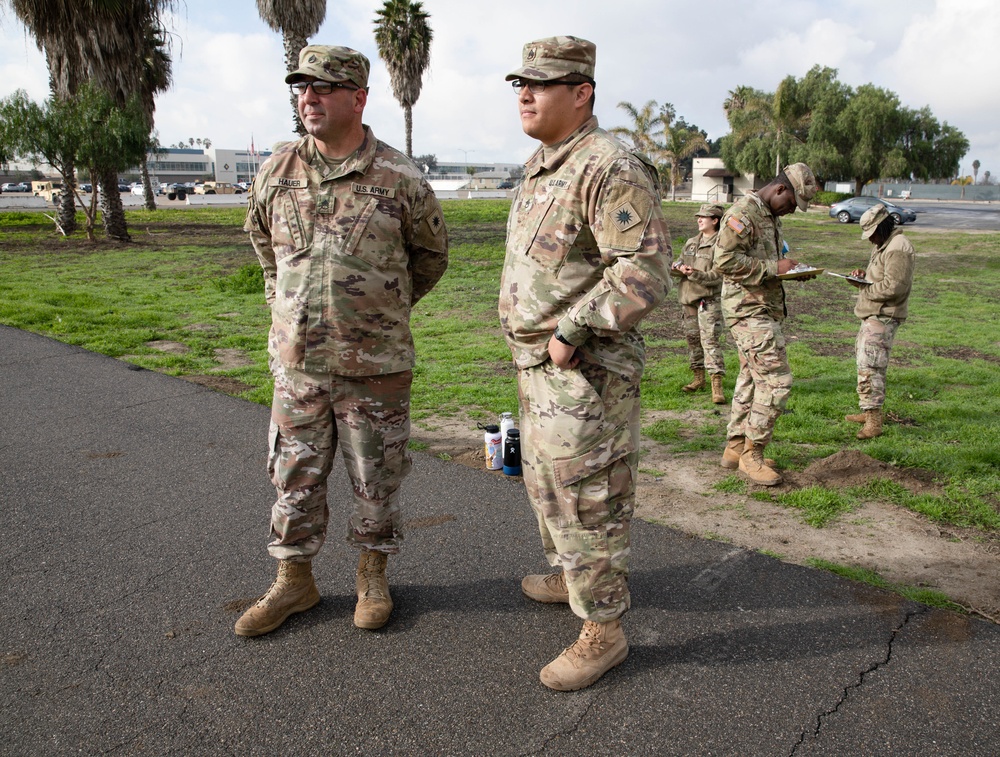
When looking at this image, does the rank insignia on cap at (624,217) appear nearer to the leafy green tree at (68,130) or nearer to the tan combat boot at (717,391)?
the tan combat boot at (717,391)

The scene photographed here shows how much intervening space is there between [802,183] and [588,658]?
135 inches

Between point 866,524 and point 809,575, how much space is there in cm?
88

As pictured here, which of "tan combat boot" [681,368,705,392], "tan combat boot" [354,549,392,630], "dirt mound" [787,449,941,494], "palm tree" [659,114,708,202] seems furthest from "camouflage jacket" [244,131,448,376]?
"palm tree" [659,114,708,202]

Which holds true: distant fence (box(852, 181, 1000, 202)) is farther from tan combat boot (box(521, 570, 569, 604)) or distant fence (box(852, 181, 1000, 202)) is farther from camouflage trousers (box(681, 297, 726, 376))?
tan combat boot (box(521, 570, 569, 604))

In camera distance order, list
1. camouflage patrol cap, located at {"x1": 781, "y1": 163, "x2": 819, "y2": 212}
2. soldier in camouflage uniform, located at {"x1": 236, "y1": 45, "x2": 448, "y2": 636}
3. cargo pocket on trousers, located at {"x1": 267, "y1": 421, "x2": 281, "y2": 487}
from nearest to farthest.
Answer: soldier in camouflage uniform, located at {"x1": 236, "y1": 45, "x2": 448, "y2": 636} < cargo pocket on trousers, located at {"x1": 267, "y1": 421, "x2": 281, "y2": 487} < camouflage patrol cap, located at {"x1": 781, "y1": 163, "x2": 819, "y2": 212}

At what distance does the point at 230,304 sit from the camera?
41.9 ft

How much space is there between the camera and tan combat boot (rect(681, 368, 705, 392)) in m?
7.48

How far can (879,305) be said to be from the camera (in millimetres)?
6094

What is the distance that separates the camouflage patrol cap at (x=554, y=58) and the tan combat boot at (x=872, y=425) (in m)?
4.30

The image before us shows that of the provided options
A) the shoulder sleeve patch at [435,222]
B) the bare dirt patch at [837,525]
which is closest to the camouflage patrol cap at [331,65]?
the shoulder sleeve patch at [435,222]

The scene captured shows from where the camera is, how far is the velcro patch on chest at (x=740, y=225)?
5.02 m

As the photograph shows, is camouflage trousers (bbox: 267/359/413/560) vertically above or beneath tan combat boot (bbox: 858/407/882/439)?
above

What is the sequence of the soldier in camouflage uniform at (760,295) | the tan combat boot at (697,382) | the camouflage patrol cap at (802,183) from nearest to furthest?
1. the camouflage patrol cap at (802,183)
2. the soldier in camouflage uniform at (760,295)
3. the tan combat boot at (697,382)

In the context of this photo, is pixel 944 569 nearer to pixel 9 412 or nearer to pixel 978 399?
pixel 978 399
